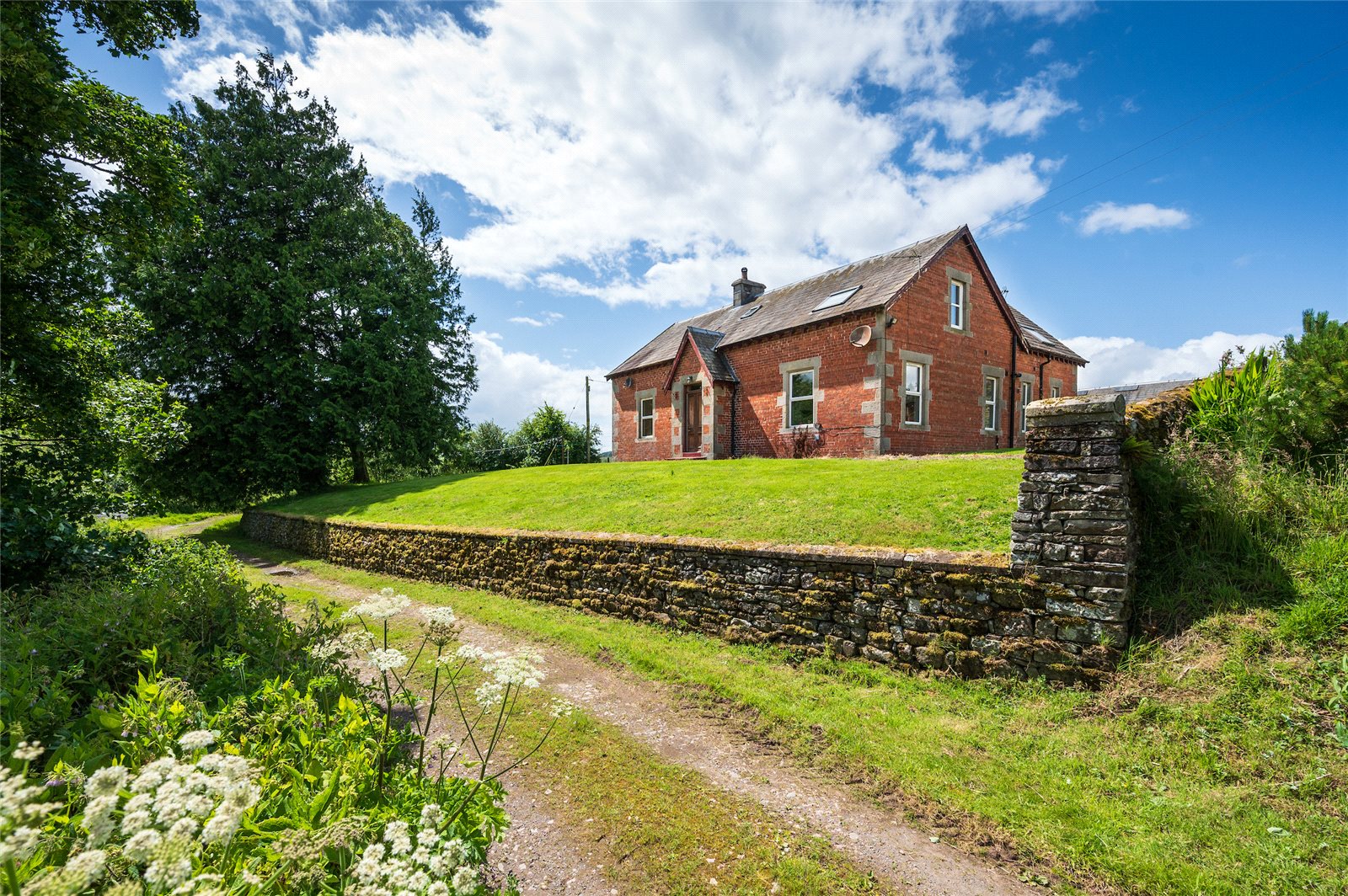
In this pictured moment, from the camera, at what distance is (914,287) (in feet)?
54.6

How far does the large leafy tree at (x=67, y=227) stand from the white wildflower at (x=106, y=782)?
685 cm

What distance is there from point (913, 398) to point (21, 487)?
1858 centimetres

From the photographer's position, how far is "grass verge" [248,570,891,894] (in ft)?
10.1

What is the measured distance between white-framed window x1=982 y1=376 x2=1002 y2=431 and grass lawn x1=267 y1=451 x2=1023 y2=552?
8.25 m

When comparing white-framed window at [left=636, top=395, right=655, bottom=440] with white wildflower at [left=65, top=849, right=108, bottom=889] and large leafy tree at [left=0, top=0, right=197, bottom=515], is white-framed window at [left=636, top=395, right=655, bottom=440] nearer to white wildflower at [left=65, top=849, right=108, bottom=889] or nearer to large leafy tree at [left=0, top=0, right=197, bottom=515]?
large leafy tree at [left=0, top=0, right=197, bottom=515]

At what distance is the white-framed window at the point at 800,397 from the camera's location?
1780 centimetres

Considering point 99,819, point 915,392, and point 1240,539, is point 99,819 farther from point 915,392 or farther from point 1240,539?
point 915,392

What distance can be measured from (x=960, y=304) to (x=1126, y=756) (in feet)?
56.3

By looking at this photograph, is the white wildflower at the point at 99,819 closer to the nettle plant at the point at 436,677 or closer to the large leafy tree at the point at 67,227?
the nettle plant at the point at 436,677

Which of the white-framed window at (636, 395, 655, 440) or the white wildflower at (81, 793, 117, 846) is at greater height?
the white-framed window at (636, 395, 655, 440)

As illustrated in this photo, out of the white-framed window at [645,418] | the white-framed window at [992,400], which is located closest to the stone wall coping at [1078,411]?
the white-framed window at [992,400]

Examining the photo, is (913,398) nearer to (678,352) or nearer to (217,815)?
(678,352)

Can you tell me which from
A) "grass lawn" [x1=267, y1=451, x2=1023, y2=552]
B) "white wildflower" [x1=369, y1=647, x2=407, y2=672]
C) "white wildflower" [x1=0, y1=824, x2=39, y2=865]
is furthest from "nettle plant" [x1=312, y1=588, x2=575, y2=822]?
"grass lawn" [x1=267, y1=451, x2=1023, y2=552]

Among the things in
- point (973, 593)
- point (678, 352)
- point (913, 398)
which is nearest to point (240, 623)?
point (973, 593)
